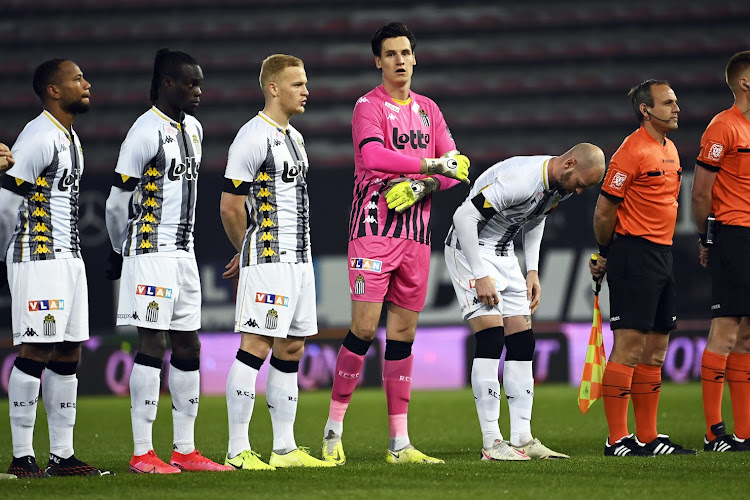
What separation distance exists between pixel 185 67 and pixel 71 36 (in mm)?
12867

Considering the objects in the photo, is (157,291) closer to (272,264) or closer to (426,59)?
(272,264)

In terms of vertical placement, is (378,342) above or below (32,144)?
below

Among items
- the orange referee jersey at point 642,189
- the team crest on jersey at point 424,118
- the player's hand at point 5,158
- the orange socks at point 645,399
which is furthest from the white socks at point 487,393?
the player's hand at point 5,158

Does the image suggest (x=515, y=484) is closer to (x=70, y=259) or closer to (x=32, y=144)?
(x=70, y=259)

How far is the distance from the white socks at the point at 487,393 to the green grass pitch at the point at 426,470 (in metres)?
0.21

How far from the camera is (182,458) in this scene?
5734 mm

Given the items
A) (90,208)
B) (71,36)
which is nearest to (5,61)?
(71,36)

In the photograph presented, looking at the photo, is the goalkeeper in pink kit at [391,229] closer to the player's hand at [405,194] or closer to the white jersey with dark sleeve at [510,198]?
the player's hand at [405,194]

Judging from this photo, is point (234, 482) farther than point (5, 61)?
No

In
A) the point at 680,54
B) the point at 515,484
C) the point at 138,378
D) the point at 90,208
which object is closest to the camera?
the point at 515,484

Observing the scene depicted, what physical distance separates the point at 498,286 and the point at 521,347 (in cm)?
38

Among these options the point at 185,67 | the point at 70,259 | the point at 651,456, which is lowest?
the point at 651,456

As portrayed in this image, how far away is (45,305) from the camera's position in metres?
5.57

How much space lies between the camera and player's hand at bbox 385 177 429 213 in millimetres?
6000
